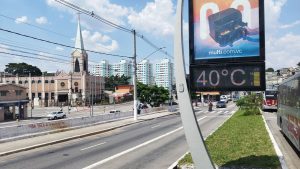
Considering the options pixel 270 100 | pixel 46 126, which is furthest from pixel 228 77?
pixel 270 100

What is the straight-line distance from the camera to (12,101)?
64562 millimetres

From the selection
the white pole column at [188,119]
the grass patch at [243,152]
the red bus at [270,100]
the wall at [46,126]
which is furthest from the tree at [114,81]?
the white pole column at [188,119]

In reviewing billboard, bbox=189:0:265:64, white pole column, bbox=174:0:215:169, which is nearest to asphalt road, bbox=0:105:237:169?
white pole column, bbox=174:0:215:169

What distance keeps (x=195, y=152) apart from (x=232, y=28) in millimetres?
3373

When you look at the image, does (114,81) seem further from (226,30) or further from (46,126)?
(226,30)

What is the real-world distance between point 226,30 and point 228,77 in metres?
1.24

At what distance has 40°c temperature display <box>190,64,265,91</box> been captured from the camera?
34.1ft

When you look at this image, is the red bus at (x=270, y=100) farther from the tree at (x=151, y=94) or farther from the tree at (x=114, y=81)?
the tree at (x=114, y=81)

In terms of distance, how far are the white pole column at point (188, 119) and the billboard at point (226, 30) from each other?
0.37m

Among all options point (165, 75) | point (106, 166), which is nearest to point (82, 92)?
point (165, 75)

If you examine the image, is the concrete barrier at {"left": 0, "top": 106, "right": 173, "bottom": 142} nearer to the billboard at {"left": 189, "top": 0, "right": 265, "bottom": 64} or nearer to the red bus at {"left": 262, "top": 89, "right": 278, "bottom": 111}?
the billboard at {"left": 189, "top": 0, "right": 265, "bottom": 64}

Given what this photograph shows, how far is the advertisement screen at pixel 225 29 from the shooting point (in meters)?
10.5

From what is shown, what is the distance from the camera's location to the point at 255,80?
1041 centimetres

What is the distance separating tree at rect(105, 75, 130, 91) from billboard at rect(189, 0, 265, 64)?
534ft
